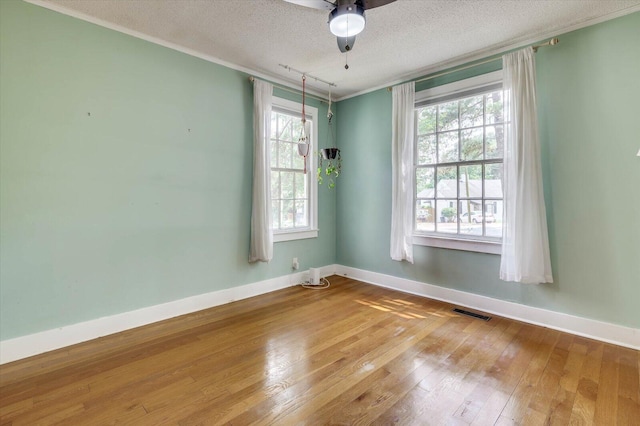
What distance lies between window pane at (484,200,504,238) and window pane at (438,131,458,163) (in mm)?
637

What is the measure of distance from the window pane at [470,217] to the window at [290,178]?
76.9 inches

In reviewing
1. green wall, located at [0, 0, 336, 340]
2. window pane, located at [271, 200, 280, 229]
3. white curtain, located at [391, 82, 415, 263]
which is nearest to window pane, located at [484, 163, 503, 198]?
white curtain, located at [391, 82, 415, 263]

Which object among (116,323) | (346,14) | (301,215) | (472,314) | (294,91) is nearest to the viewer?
(346,14)

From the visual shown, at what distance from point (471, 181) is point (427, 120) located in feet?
3.05

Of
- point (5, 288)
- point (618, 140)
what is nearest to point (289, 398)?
point (5, 288)

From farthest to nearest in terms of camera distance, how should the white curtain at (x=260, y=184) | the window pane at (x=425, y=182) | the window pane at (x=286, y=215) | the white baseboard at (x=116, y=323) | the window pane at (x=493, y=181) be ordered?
the window pane at (x=286, y=215)
the window pane at (x=425, y=182)
the white curtain at (x=260, y=184)
the window pane at (x=493, y=181)
the white baseboard at (x=116, y=323)

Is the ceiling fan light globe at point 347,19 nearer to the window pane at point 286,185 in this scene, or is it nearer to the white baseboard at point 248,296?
the window pane at point 286,185

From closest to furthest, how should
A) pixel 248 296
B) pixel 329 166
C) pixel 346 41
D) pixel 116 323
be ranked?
1. pixel 346 41
2. pixel 116 323
3. pixel 248 296
4. pixel 329 166

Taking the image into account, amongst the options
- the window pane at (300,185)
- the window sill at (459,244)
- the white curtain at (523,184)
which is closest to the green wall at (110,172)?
the window pane at (300,185)

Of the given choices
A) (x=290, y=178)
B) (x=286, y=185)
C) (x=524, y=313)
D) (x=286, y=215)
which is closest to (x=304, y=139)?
(x=290, y=178)

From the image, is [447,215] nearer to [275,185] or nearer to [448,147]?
[448,147]

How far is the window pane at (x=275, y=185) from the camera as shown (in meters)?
3.95

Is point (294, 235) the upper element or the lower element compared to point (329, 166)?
lower

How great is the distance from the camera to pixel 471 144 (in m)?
3.29
